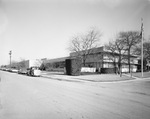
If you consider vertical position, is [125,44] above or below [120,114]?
above

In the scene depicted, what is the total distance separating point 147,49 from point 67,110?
133 ft

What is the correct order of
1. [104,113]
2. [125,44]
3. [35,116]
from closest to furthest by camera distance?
A: [35,116] < [104,113] < [125,44]

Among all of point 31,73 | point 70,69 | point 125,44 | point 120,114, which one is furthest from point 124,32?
point 120,114

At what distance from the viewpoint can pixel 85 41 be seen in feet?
106

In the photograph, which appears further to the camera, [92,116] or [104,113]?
[104,113]

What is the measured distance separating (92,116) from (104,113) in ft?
1.87

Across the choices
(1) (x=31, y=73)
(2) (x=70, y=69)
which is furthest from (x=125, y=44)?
(1) (x=31, y=73)

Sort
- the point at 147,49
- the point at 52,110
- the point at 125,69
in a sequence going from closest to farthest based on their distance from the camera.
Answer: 1. the point at 52,110
2. the point at 147,49
3. the point at 125,69

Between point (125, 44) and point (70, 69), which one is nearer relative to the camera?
point (70, 69)

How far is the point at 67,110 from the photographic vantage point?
4367 millimetres

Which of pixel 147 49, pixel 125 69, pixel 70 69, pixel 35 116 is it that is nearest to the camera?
pixel 35 116

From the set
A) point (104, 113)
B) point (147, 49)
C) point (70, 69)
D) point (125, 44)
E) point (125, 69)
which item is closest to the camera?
point (104, 113)

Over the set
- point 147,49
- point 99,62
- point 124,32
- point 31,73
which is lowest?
point 31,73

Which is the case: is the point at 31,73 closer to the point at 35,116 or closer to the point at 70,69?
the point at 70,69
